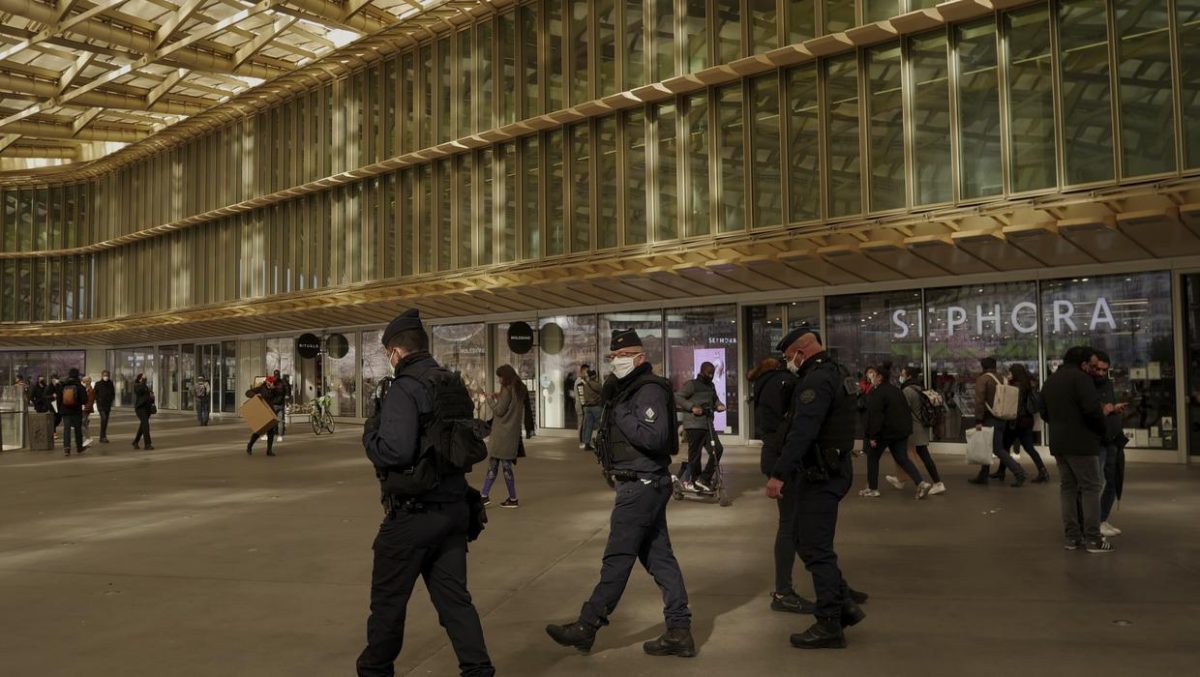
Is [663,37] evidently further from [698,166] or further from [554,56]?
[554,56]

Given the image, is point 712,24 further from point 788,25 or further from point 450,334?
point 450,334

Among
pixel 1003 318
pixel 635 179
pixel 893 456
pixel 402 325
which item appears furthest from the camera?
pixel 635 179

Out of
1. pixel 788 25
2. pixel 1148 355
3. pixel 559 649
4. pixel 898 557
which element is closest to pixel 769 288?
pixel 788 25

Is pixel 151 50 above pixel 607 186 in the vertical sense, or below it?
above

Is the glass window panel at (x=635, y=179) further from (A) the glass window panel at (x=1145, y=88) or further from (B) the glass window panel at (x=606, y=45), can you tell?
(A) the glass window panel at (x=1145, y=88)

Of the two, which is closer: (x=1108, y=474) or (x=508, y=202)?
(x=1108, y=474)

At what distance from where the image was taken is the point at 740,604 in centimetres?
582

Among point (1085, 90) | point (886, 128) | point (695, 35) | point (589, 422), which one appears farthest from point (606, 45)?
point (1085, 90)

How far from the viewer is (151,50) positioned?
24609 mm

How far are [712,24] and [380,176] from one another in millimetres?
12859

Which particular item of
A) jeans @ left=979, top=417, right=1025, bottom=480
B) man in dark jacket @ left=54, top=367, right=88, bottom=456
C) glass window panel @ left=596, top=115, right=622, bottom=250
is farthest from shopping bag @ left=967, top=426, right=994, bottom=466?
man in dark jacket @ left=54, top=367, right=88, bottom=456

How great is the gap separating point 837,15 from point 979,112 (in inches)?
135

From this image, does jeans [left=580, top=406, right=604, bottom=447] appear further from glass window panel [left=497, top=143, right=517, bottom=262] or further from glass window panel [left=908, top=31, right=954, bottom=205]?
glass window panel [left=908, top=31, right=954, bottom=205]

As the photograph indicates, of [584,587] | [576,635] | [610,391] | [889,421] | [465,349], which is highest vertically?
[465,349]
